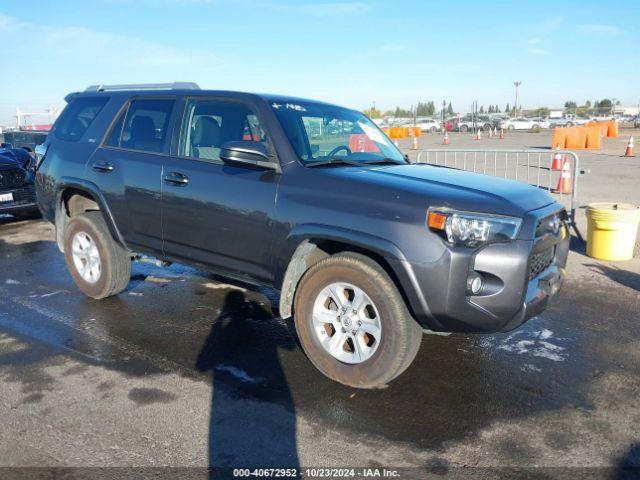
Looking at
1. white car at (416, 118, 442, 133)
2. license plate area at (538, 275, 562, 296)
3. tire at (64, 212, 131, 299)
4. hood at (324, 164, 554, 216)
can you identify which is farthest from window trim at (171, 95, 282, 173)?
white car at (416, 118, 442, 133)

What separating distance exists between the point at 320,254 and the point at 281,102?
1275 mm

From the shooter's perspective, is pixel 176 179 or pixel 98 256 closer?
pixel 176 179

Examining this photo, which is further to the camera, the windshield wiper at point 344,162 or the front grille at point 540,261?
the windshield wiper at point 344,162

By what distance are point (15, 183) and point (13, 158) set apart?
1.65ft

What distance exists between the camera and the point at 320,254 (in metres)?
3.88

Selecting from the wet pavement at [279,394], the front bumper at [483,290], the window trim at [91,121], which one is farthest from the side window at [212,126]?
the front bumper at [483,290]

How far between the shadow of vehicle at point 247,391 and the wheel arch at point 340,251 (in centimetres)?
45

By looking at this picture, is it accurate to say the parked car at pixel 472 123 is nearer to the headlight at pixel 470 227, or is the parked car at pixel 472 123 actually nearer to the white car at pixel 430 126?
the white car at pixel 430 126

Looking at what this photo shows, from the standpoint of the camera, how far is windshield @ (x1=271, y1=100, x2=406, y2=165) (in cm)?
401

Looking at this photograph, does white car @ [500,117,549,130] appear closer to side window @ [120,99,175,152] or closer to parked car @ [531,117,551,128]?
parked car @ [531,117,551,128]

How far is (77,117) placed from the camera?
17.5 ft

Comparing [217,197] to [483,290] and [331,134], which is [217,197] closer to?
[331,134]

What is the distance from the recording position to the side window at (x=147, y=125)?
454 cm

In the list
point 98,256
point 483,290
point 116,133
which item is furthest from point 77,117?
point 483,290
